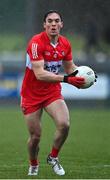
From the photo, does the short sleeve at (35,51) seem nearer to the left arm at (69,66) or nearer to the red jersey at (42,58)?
the red jersey at (42,58)

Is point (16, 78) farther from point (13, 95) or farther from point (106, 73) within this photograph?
point (106, 73)

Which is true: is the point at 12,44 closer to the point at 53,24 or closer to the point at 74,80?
the point at 53,24

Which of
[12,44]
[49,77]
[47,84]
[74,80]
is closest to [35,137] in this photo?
[47,84]

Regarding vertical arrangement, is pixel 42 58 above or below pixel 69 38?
above

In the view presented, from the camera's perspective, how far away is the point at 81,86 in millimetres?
11164

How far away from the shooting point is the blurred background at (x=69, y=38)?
669 inches

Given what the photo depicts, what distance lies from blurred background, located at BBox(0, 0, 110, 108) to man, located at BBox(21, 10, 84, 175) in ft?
16.5

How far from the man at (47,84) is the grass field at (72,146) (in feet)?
1.52

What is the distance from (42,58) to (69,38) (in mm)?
9483

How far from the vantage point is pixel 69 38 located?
67.9 feet

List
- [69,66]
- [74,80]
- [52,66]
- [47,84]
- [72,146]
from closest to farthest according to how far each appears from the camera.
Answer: [74,80] → [52,66] → [47,84] → [69,66] → [72,146]

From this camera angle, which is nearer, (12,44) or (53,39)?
(53,39)

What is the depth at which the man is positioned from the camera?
1123 centimetres

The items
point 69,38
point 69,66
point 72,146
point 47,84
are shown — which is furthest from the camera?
point 69,38
